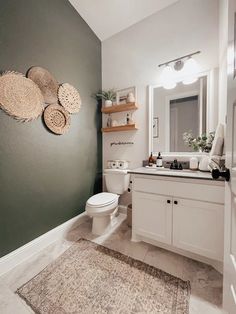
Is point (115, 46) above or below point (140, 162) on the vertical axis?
above

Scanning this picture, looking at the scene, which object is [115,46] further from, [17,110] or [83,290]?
[83,290]

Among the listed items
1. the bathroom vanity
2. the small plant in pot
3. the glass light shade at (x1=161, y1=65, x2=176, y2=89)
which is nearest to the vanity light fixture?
the glass light shade at (x1=161, y1=65, x2=176, y2=89)

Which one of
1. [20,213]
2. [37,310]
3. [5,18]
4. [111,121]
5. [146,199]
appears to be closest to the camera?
[37,310]

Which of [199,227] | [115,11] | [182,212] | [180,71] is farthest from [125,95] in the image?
[199,227]

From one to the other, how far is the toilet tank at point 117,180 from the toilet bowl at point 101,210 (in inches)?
10.3

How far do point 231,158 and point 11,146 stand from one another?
162 centimetres

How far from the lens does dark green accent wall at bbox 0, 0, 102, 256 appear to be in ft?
4.49

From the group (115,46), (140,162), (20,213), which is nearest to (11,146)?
(20,213)

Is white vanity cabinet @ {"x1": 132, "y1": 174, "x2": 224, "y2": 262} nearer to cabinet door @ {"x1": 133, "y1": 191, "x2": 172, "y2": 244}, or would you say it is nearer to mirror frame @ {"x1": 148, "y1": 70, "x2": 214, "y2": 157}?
cabinet door @ {"x1": 133, "y1": 191, "x2": 172, "y2": 244}

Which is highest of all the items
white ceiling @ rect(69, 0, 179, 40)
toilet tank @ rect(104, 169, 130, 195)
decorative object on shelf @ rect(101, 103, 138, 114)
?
white ceiling @ rect(69, 0, 179, 40)

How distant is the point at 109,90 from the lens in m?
2.50

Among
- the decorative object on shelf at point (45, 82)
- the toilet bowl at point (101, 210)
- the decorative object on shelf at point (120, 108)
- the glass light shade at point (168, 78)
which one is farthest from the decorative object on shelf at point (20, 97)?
the glass light shade at point (168, 78)

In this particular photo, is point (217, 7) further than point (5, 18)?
Yes

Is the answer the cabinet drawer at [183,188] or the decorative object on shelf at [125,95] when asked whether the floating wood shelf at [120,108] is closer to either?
the decorative object on shelf at [125,95]
